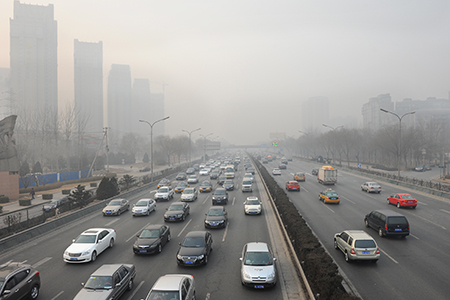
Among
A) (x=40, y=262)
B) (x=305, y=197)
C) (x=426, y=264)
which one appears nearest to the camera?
(x=426, y=264)

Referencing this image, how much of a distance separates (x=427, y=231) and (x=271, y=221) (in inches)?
414

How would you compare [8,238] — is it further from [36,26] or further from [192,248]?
[36,26]

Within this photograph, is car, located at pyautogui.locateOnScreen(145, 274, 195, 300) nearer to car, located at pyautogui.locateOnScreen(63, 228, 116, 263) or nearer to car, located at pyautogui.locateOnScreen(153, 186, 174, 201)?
car, located at pyautogui.locateOnScreen(63, 228, 116, 263)

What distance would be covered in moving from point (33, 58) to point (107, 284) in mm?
184008

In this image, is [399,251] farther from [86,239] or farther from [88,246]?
[86,239]

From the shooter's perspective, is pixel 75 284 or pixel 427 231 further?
pixel 427 231

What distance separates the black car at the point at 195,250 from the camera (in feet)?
45.5

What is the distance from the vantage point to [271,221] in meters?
23.2

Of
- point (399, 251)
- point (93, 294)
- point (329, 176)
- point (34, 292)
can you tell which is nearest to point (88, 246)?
point (34, 292)

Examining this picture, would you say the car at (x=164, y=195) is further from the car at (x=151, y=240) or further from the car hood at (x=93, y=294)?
the car hood at (x=93, y=294)

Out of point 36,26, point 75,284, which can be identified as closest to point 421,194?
point 75,284

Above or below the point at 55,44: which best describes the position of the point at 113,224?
below

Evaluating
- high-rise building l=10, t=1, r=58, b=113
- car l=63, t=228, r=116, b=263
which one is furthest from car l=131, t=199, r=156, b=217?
high-rise building l=10, t=1, r=58, b=113

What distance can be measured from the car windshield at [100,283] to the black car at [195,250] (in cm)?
394
